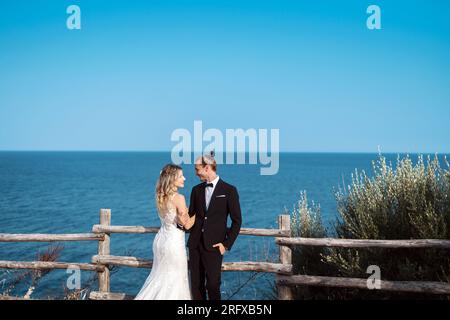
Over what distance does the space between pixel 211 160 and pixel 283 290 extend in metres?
2.45

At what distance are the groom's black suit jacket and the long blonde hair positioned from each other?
1.52ft

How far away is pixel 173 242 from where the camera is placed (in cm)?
561

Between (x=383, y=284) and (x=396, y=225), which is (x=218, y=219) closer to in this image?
(x=383, y=284)

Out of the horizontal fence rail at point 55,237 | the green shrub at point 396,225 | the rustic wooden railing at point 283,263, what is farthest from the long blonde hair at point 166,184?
the green shrub at point 396,225

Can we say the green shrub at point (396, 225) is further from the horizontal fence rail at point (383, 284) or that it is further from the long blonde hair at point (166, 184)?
the long blonde hair at point (166, 184)

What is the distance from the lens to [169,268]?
5637mm

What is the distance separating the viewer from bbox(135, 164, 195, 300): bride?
5.47 metres

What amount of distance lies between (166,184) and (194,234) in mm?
756

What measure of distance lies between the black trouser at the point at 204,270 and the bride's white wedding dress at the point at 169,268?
11cm

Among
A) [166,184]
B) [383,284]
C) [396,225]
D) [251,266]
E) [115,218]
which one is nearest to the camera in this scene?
[166,184]

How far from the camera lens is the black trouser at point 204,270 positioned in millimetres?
5488

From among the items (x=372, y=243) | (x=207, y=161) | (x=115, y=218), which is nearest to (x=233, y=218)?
(x=207, y=161)

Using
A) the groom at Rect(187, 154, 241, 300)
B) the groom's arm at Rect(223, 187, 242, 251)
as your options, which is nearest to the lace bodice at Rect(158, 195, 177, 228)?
the groom at Rect(187, 154, 241, 300)
